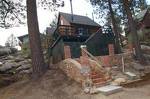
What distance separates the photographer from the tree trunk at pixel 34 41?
18906 millimetres

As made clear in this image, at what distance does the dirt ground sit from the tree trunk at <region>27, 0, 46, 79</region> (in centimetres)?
70

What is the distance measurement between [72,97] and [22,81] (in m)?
5.08

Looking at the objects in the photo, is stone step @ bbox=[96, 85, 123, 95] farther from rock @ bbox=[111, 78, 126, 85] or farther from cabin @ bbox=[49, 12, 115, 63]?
cabin @ bbox=[49, 12, 115, 63]

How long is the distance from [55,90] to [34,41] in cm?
458

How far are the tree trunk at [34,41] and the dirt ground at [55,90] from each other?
70 centimetres

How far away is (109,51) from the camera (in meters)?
23.7

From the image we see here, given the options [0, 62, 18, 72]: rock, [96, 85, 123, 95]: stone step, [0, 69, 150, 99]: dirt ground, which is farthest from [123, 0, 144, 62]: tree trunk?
[0, 62, 18, 72]: rock

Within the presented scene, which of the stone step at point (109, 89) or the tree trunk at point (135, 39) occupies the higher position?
the tree trunk at point (135, 39)

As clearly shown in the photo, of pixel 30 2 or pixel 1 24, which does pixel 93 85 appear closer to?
pixel 30 2

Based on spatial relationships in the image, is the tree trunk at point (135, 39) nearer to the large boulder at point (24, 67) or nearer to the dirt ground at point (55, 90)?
the dirt ground at point (55, 90)

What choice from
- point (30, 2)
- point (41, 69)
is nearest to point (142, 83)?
point (41, 69)

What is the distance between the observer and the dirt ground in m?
14.9

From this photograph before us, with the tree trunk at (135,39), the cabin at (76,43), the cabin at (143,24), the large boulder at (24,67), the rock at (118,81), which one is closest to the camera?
the rock at (118,81)

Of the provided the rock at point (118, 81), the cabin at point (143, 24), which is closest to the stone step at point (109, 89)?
the rock at point (118, 81)
